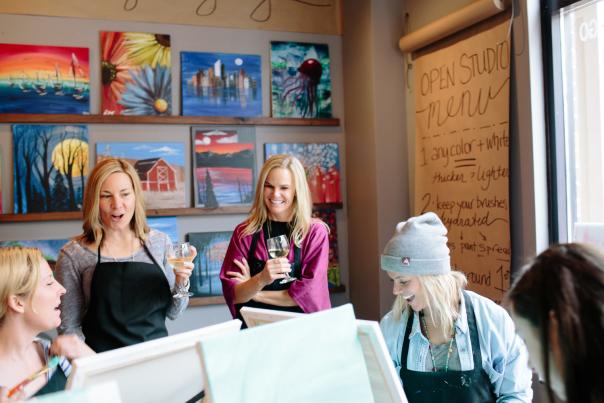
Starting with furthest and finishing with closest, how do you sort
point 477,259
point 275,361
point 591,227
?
point 477,259 < point 591,227 < point 275,361

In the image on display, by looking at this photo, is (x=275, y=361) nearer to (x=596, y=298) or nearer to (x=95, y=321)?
(x=596, y=298)

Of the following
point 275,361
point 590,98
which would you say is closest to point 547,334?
point 275,361

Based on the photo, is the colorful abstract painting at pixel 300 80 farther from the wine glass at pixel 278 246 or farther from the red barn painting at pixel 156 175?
the wine glass at pixel 278 246

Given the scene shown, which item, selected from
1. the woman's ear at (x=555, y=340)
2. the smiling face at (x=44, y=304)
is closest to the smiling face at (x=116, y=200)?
the smiling face at (x=44, y=304)

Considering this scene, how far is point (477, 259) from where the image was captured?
292 centimetres

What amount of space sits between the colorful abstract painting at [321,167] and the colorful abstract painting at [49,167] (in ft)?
3.95

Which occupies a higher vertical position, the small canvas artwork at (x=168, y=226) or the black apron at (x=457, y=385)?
the small canvas artwork at (x=168, y=226)

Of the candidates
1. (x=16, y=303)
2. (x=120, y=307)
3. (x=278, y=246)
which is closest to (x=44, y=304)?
(x=16, y=303)

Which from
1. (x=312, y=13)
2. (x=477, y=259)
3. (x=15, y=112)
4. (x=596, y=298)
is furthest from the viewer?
(x=312, y=13)

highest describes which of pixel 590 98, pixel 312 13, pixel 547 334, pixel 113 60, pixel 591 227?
pixel 312 13

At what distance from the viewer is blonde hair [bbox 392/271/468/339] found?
5.72 ft

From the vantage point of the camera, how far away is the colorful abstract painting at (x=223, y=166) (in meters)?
3.59

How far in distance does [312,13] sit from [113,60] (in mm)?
1271

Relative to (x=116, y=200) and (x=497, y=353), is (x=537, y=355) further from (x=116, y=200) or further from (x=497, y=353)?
(x=116, y=200)
